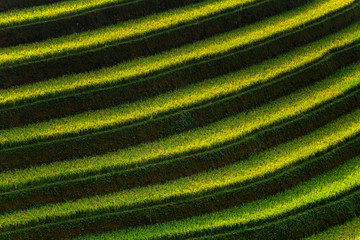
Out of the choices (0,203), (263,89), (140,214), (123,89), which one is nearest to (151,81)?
(123,89)

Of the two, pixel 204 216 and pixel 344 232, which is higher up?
pixel 204 216

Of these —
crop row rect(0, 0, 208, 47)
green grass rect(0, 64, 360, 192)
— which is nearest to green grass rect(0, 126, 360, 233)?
green grass rect(0, 64, 360, 192)

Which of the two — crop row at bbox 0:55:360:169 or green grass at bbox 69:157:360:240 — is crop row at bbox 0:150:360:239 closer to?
green grass at bbox 69:157:360:240

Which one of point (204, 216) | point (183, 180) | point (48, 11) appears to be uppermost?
point (48, 11)

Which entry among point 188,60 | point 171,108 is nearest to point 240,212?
point 171,108

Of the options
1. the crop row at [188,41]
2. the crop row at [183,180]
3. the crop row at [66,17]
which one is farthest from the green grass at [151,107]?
the crop row at [66,17]

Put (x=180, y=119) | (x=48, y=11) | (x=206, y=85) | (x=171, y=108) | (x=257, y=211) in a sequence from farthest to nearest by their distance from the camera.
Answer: (x=48, y=11)
(x=206, y=85)
(x=171, y=108)
(x=180, y=119)
(x=257, y=211)

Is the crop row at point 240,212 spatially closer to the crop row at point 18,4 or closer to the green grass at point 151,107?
the green grass at point 151,107

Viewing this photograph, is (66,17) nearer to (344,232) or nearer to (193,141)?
(193,141)
